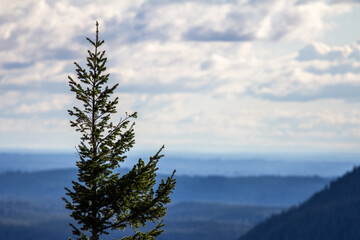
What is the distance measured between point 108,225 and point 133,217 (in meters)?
1.25

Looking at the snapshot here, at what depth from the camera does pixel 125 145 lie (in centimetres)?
2758

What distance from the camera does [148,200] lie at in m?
26.9

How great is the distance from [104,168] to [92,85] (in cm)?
353

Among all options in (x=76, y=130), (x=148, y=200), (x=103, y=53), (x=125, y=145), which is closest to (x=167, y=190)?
(x=148, y=200)

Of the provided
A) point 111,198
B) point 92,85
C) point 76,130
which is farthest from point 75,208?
point 92,85

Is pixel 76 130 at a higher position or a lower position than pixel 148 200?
higher

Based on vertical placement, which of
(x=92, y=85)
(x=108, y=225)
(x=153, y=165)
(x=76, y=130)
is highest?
(x=92, y=85)

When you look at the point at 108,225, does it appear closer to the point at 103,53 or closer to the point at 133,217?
the point at 133,217

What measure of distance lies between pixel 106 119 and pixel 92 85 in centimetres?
155

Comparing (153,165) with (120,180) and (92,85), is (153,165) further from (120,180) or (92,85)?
(92,85)

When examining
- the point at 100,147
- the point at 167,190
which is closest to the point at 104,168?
the point at 100,147

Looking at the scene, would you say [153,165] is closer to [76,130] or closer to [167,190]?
[167,190]

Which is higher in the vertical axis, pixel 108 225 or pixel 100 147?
pixel 100 147

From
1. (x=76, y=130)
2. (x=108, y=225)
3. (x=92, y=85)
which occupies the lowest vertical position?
(x=108, y=225)
